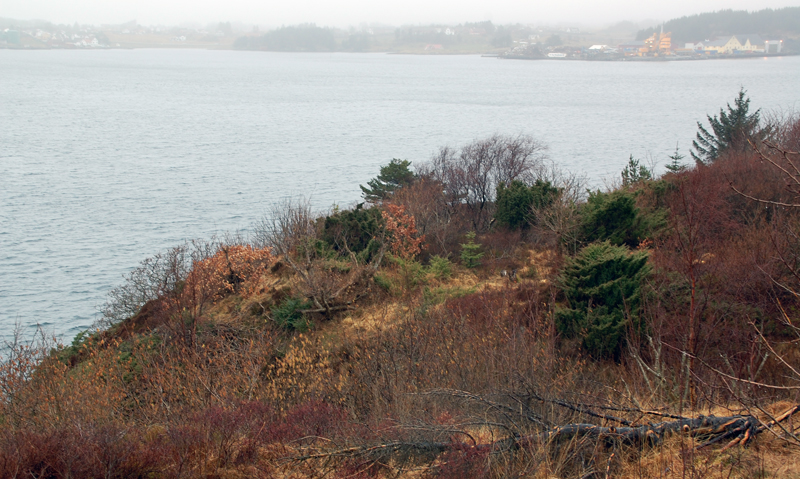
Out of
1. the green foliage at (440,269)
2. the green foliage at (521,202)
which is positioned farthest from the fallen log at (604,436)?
the green foliage at (521,202)

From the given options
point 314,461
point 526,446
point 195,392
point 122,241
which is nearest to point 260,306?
point 195,392

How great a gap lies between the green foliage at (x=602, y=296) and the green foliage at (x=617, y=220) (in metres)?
6.03

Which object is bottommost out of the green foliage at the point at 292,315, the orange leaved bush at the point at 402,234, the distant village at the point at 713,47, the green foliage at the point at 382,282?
the green foliage at the point at 292,315

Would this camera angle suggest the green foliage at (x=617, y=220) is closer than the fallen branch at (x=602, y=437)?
No

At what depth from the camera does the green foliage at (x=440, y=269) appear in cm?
2308

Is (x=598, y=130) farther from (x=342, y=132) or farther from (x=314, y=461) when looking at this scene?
(x=314, y=461)

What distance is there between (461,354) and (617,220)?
499 inches

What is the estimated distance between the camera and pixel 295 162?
61.2m

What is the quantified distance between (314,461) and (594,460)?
3.30 metres

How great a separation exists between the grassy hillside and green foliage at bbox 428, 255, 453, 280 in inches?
4.2

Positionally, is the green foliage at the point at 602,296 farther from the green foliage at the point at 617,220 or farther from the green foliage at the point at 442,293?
the green foliage at the point at 617,220

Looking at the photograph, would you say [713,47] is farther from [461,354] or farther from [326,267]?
[461,354]

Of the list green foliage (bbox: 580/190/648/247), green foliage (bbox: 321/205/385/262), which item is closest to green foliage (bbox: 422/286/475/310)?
green foliage (bbox: 321/205/385/262)

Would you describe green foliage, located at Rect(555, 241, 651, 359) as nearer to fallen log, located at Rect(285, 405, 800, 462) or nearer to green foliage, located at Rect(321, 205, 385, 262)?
fallen log, located at Rect(285, 405, 800, 462)
